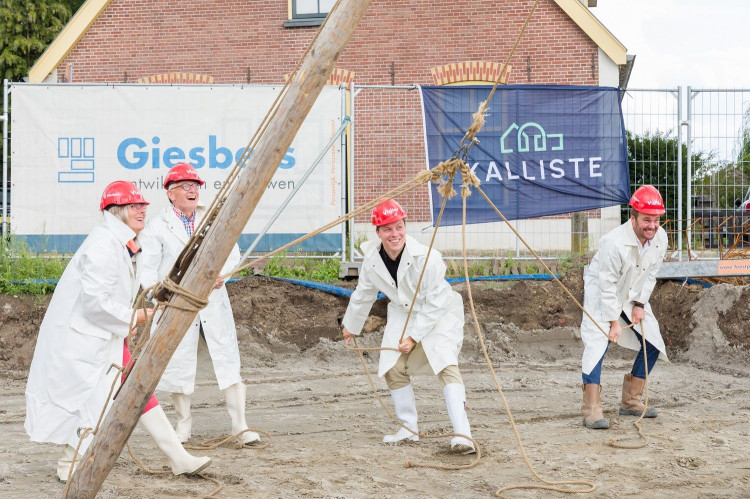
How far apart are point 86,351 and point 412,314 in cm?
252

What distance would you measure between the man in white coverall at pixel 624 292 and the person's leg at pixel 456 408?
144 cm

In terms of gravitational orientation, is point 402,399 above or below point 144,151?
below

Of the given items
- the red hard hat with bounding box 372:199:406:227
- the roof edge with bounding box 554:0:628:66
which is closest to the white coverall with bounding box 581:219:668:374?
the red hard hat with bounding box 372:199:406:227

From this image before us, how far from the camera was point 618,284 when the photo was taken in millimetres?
7770

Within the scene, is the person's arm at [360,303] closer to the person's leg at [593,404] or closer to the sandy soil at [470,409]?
the sandy soil at [470,409]

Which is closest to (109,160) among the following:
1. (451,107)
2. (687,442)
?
(451,107)

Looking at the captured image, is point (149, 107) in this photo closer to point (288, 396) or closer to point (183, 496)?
point (288, 396)

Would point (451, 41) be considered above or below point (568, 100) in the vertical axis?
above

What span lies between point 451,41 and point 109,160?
27.1ft

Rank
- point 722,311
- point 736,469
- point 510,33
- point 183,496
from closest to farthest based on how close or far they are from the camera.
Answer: point 183,496
point 736,469
point 722,311
point 510,33

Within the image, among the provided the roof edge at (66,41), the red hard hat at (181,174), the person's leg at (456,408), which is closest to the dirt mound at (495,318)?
the red hard hat at (181,174)

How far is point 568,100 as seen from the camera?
482 inches

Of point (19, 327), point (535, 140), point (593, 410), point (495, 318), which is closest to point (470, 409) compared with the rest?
point (593, 410)

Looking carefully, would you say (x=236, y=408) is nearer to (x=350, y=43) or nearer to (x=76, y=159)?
(x=76, y=159)
